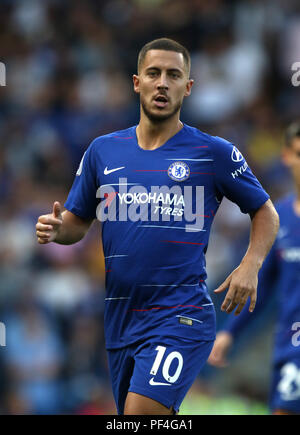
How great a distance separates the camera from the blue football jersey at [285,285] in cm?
686

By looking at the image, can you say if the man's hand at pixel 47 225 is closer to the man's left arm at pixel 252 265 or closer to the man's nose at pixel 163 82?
the man's nose at pixel 163 82

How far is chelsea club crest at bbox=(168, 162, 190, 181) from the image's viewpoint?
5129 millimetres

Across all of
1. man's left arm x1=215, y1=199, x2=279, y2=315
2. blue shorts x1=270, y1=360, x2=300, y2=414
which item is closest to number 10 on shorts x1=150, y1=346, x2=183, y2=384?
man's left arm x1=215, y1=199, x2=279, y2=315

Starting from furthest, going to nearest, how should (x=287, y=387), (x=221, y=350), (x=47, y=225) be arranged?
1. (x=221, y=350)
2. (x=287, y=387)
3. (x=47, y=225)

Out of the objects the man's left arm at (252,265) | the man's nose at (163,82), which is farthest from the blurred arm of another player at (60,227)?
the man's left arm at (252,265)

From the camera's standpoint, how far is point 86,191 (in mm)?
5523

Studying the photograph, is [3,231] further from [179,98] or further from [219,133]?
[179,98]

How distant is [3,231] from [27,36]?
16.6 ft

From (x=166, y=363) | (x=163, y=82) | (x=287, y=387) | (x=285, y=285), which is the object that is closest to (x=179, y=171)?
(x=163, y=82)

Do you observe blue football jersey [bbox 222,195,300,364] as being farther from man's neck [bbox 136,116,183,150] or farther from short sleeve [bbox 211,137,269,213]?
man's neck [bbox 136,116,183,150]

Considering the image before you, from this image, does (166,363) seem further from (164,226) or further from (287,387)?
(287,387)

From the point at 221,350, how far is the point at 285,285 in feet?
2.68

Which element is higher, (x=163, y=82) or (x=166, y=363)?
(x=163, y=82)

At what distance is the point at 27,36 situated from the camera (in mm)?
15547
